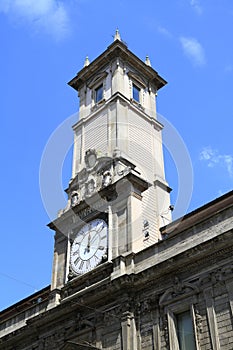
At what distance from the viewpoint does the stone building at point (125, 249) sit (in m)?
21.9

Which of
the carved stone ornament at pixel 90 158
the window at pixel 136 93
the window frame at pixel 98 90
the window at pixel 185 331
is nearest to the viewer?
the window at pixel 185 331

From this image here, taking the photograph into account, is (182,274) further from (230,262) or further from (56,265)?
(56,265)

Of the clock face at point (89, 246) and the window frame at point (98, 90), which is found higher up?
the window frame at point (98, 90)

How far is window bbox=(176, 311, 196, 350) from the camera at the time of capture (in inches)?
840

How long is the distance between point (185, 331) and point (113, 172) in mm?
11479

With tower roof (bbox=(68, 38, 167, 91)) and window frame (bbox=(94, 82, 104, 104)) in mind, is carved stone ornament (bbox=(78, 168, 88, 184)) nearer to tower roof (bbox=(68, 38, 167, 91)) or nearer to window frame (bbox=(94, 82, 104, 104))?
window frame (bbox=(94, 82, 104, 104))

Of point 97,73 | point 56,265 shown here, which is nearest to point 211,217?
point 56,265

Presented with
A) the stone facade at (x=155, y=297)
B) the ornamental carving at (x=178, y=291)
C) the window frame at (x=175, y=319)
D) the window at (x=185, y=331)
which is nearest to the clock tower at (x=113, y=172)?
the stone facade at (x=155, y=297)

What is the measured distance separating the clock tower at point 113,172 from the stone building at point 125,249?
0.08 metres

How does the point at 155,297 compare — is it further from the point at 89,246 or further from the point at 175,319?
the point at 89,246

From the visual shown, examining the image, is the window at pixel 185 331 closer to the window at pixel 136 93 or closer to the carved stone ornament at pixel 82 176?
the carved stone ornament at pixel 82 176

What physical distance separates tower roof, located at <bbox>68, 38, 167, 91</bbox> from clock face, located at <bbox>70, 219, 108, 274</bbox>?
1511cm

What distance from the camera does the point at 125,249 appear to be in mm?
26516

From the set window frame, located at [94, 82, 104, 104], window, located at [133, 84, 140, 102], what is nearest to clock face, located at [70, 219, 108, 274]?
window frame, located at [94, 82, 104, 104]
